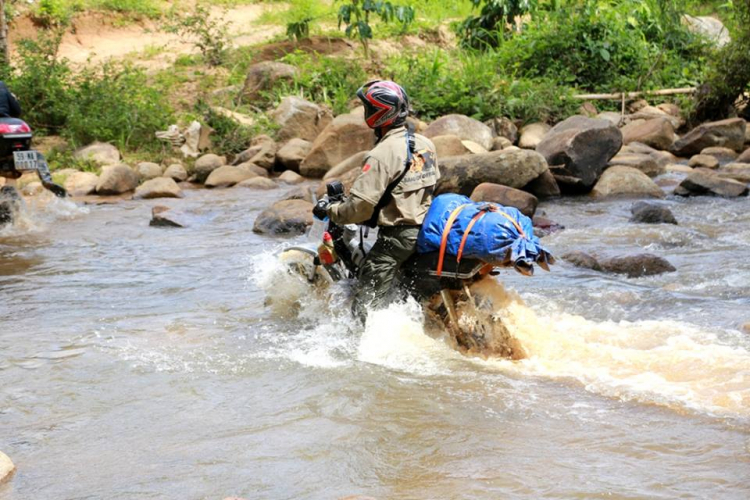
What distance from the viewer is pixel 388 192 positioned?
213 inches

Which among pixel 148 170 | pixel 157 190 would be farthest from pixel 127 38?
pixel 157 190

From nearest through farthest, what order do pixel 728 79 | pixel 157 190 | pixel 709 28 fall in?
1. pixel 157 190
2. pixel 728 79
3. pixel 709 28

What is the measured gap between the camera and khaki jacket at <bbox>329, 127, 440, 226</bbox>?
5273mm

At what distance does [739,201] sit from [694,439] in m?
8.13

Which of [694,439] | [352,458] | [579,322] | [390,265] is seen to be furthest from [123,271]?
[694,439]

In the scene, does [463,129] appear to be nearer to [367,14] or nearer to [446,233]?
[367,14]

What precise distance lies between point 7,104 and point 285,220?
11.6ft

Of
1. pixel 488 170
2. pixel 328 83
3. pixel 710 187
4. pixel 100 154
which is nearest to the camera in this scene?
pixel 488 170

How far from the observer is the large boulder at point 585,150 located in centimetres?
1242

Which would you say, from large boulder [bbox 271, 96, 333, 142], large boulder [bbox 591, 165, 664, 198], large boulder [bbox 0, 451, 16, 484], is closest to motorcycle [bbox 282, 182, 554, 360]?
large boulder [bbox 0, 451, 16, 484]

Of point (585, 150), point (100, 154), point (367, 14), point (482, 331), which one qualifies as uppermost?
point (367, 14)

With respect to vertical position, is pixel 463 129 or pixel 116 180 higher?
pixel 463 129

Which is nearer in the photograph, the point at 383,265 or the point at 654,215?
the point at 383,265

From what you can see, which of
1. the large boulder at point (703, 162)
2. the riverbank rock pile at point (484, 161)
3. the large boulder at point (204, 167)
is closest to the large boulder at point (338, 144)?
the riverbank rock pile at point (484, 161)
